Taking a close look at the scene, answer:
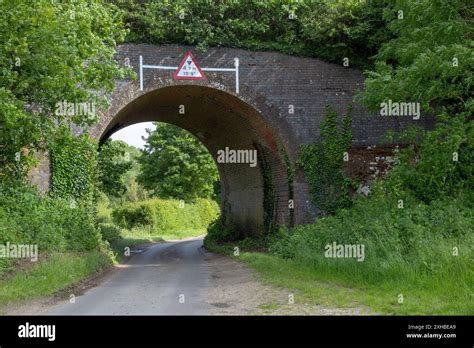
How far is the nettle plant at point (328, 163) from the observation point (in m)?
17.5

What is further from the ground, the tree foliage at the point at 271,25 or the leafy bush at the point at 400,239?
the tree foliage at the point at 271,25

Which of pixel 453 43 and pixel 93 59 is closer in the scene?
pixel 453 43

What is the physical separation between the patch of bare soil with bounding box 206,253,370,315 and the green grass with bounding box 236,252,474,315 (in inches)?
10.0

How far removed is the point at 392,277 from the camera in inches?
361

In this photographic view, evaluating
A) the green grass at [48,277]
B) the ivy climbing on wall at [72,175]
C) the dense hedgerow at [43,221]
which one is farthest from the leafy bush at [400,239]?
the ivy climbing on wall at [72,175]

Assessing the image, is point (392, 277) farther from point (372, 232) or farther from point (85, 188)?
point (85, 188)

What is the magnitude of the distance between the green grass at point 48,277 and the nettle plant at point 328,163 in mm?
7398

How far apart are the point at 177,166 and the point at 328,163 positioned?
32476 millimetres

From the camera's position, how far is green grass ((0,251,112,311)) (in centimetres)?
972

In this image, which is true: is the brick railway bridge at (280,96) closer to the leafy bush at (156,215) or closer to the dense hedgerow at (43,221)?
the dense hedgerow at (43,221)

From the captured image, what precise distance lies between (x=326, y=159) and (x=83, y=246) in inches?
316

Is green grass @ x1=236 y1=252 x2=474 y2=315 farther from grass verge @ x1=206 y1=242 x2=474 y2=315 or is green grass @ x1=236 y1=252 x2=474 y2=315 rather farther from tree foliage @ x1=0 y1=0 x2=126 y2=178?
tree foliage @ x1=0 y1=0 x2=126 y2=178

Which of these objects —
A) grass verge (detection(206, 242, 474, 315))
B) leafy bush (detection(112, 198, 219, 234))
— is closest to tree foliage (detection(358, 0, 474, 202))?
grass verge (detection(206, 242, 474, 315))
